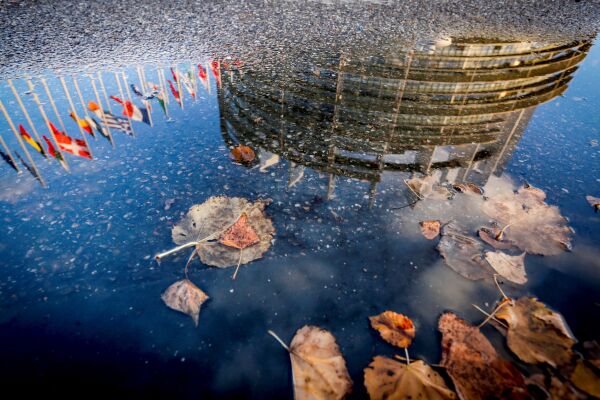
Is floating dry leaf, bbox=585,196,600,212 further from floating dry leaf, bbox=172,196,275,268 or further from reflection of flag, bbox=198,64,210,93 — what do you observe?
reflection of flag, bbox=198,64,210,93

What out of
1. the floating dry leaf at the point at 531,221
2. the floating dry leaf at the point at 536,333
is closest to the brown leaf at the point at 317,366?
the floating dry leaf at the point at 536,333

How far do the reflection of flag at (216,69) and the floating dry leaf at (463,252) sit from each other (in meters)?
3.92

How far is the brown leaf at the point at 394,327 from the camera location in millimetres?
2070

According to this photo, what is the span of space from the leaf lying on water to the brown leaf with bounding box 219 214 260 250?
0.80 metres

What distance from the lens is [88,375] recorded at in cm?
187

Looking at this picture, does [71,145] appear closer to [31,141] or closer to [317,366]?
[31,141]

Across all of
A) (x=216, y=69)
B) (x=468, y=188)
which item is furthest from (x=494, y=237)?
(x=216, y=69)

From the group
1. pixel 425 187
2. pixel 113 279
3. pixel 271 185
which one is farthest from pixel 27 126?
pixel 425 187

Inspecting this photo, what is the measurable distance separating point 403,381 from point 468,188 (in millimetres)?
2205

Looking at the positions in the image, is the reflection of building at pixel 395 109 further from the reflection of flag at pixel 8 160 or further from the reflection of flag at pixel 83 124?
the reflection of flag at pixel 8 160

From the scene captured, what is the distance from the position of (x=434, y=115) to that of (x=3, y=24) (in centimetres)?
902

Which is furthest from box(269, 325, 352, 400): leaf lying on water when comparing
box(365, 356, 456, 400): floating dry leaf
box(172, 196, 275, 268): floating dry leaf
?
box(172, 196, 275, 268): floating dry leaf

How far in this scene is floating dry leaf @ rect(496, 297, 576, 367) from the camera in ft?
6.49

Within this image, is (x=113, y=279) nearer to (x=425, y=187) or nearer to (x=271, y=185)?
(x=271, y=185)
